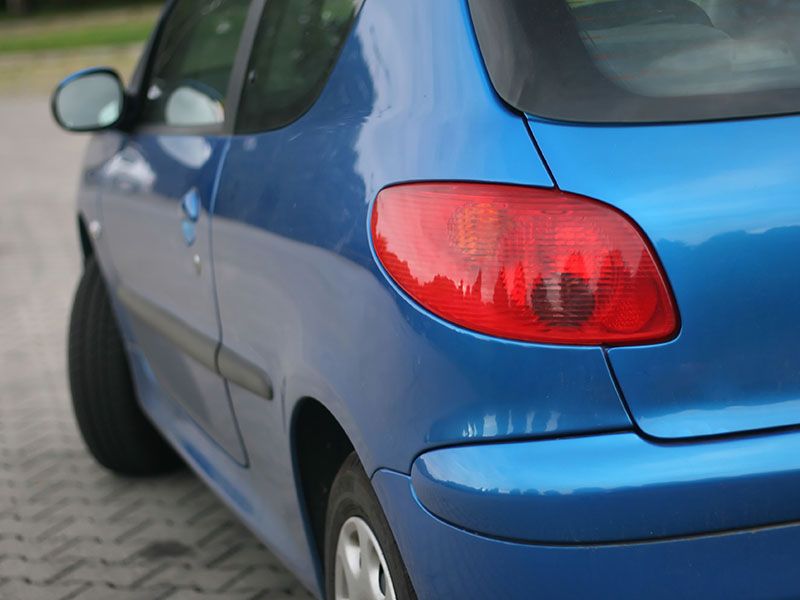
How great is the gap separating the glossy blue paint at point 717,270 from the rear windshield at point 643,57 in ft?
0.24

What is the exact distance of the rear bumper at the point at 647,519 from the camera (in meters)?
1.85

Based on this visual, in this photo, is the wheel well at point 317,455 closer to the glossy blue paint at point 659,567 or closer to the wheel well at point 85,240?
the glossy blue paint at point 659,567

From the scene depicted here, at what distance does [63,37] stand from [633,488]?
102ft

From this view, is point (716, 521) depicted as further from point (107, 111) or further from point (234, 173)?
point (107, 111)

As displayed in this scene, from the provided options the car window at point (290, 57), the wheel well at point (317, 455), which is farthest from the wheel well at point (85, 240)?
the wheel well at point (317, 455)

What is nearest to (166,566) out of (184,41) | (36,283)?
(184,41)

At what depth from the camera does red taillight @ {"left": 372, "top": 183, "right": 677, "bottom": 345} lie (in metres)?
1.90

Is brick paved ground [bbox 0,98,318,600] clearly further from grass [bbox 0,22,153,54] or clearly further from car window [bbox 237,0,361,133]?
grass [bbox 0,22,153,54]

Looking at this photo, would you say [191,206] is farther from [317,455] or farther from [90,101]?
[90,101]

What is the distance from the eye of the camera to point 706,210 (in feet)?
6.14

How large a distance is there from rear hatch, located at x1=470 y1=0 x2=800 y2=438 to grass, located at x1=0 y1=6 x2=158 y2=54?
66.2 feet

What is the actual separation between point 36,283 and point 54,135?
8.35 meters

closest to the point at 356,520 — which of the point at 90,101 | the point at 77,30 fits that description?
the point at 90,101

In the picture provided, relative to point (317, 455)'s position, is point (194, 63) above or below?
above
